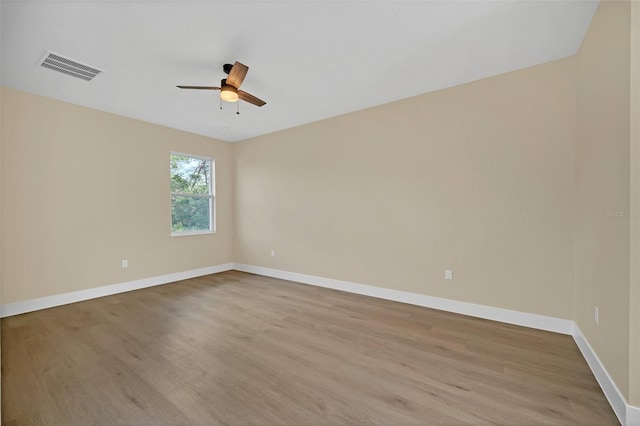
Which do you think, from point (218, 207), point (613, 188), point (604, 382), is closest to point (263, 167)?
point (218, 207)

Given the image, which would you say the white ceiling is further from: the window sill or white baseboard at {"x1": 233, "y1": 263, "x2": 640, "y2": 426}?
white baseboard at {"x1": 233, "y1": 263, "x2": 640, "y2": 426}

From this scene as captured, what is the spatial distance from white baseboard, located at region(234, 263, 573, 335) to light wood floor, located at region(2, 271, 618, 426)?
132mm

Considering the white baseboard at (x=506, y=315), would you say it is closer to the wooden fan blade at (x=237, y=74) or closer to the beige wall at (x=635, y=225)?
the beige wall at (x=635, y=225)

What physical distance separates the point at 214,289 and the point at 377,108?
12.1 ft

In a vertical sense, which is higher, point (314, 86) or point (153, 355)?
point (314, 86)

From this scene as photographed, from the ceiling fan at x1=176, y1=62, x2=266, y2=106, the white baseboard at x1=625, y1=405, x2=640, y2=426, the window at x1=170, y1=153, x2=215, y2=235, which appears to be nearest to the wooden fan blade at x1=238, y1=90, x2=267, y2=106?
the ceiling fan at x1=176, y1=62, x2=266, y2=106

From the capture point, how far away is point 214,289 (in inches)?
159

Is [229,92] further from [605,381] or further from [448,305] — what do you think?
[605,381]

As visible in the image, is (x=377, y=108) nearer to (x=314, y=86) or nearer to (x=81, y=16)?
(x=314, y=86)

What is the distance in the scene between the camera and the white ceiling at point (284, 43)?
75.4 inches

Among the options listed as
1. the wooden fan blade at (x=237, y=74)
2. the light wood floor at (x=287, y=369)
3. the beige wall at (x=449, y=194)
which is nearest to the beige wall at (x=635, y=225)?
the light wood floor at (x=287, y=369)

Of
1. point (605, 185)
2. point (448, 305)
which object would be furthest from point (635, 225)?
point (448, 305)

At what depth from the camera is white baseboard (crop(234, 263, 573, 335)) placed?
257 centimetres

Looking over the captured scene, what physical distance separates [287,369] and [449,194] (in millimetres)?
2582
